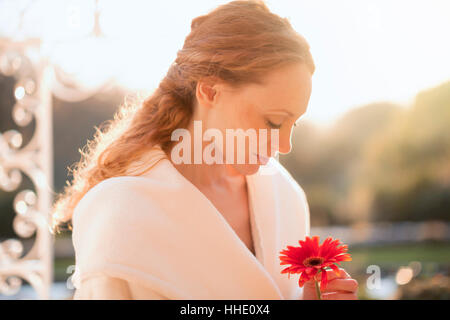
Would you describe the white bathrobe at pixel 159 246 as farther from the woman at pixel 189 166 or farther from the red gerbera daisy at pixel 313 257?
the red gerbera daisy at pixel 313 257

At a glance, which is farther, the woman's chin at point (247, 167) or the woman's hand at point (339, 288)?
the woman's chin at point (247, 167)

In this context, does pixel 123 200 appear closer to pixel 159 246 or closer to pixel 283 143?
pixel 159 246

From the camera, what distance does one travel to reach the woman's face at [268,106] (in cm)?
78

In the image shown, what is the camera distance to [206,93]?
84 cm

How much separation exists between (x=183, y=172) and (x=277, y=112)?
0.76ft

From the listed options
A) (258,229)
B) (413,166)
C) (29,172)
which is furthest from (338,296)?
(413,166)

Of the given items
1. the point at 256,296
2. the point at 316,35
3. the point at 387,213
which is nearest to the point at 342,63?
the point at 316,35

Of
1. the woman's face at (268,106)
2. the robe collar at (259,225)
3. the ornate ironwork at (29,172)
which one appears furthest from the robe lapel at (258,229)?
the ornate ironwork at (29,172)

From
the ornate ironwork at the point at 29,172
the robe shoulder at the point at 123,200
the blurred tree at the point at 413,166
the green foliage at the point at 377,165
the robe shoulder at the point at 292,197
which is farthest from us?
the green foliage at the point at 377,165

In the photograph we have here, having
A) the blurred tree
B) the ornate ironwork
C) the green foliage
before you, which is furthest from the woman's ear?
the blurred tree

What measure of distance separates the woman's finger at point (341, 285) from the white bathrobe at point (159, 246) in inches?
4.6

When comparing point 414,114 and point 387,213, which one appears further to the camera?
point 387,213

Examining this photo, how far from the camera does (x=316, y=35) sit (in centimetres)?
123
